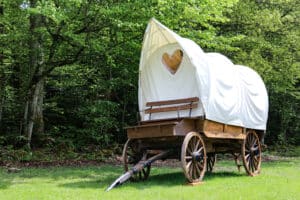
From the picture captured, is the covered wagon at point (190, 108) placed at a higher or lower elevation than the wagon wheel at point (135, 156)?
higher

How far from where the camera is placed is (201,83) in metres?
9.95

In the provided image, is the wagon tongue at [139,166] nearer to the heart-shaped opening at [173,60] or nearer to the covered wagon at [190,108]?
the covered wagon at [190,108]

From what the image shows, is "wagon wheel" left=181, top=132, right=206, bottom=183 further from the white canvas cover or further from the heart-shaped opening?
the heart-shaped opening

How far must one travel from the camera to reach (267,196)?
7793 millimetres

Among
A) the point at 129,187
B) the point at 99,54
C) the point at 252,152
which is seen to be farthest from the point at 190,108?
the point at 99,54

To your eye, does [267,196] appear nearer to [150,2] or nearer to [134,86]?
[150,2]

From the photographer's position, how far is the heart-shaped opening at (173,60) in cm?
1118

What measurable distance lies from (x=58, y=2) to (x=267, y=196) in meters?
8.29

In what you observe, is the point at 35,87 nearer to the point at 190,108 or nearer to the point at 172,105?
the point at 172,105

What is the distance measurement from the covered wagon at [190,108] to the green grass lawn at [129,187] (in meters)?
0.59

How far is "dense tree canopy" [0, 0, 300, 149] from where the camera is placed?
43.4 feet

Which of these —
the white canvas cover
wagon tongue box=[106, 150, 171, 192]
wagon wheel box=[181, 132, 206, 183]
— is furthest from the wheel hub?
the white canvas cover

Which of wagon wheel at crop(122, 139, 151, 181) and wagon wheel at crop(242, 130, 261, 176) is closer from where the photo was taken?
wagon wheel at crop(122, 139, 151, 181)

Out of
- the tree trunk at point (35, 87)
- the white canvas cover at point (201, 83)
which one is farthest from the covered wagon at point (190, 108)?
the tree trunk at point (35, 87)
